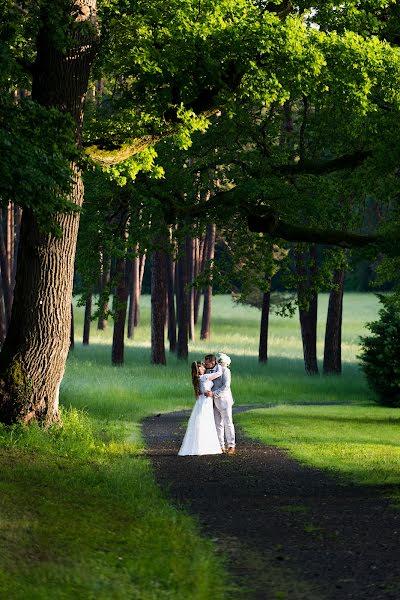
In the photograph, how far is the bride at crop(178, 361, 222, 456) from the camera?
67.9 feet

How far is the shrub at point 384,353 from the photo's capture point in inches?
1394

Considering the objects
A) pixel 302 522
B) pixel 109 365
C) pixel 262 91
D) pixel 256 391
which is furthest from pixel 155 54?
pixel 109 365

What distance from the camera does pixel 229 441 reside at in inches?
834

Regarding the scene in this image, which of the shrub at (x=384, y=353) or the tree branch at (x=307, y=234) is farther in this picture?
the shrub at (x=384, y=353)

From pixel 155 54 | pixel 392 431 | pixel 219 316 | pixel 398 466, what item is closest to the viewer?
pixel 398 466

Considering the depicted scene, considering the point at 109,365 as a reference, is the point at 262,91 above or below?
above

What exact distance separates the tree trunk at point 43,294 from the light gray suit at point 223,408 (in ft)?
10.1

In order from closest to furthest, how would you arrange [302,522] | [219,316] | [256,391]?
[302,522] < [256,391] < [219,316]

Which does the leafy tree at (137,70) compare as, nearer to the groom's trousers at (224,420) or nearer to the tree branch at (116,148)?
the tree branch at (116,148)

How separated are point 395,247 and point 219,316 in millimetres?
78318

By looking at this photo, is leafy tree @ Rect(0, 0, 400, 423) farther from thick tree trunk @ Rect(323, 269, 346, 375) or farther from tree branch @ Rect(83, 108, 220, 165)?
thick tree trunk @ Rect(323, 269, 346, 375)

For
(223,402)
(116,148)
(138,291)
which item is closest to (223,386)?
(223,402)

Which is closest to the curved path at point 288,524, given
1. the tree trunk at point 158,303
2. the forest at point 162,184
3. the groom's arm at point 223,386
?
the forest at point 162,184

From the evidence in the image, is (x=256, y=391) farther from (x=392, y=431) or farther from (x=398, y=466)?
(x=398, y=466)
